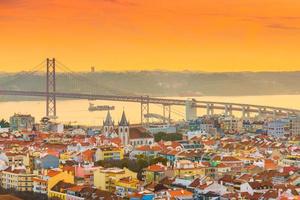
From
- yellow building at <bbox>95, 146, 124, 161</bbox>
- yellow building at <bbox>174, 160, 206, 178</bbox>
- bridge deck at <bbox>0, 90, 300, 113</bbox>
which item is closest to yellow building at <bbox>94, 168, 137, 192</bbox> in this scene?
yellow building at <bbox>174, 160, 206, 178</bbox>

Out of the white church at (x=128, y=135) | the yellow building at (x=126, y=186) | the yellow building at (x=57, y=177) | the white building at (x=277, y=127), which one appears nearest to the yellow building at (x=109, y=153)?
the yellow building at (x=57, y=177)

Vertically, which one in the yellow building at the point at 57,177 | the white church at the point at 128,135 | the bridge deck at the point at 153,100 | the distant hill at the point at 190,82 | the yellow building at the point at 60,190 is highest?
the distant hill at the point at 190,82

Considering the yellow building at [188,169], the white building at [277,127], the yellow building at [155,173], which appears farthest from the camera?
the white building at [277,127]

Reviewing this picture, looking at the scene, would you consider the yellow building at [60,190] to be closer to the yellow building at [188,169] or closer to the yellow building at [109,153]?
the yellow building at [188,169]

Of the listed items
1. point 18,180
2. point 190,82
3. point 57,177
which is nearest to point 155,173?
point 57,177

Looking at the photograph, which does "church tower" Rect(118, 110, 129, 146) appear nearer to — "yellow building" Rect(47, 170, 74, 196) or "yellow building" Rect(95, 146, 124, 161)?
"yellow building" Rect(95, 146, 124, 161)

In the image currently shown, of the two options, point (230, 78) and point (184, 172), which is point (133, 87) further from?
point (184, 172)
